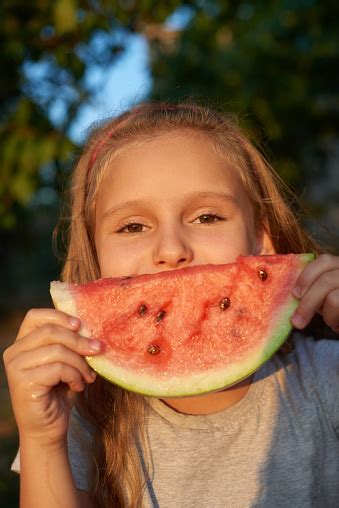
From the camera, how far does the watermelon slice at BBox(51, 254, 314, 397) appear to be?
2035 millimetres

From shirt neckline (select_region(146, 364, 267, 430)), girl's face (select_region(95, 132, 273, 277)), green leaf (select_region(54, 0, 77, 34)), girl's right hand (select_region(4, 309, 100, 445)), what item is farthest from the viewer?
green leaf (select_region(54, 0, 77, 34))

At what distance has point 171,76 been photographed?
1062cm

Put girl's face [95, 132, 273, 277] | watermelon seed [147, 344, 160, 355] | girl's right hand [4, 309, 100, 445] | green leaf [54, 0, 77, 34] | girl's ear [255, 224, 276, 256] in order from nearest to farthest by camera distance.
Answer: girl's right hand [4, 309, 100, 445] < watermelon seed [147, 344, 160, 355] < girl's face [95, 132, 273, 277] < girl's ear [255, 224, 276, 256] < green leaf [54, 0, 77, 34]

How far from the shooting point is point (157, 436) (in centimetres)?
237

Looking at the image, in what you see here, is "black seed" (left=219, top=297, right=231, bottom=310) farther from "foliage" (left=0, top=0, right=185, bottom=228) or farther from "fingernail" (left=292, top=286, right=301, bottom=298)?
"foliage" (left=0, top=0, right=185, bottom=228)

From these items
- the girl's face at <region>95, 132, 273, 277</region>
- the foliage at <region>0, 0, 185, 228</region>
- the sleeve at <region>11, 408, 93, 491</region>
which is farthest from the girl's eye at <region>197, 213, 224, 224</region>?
the foliage at <region>0, 0, 185, 228</region>

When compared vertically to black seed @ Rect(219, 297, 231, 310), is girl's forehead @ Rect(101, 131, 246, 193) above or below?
above

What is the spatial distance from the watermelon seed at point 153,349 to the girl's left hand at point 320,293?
1.50ft

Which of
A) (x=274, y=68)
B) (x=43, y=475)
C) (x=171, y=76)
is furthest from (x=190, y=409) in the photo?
(x=171, y=76)

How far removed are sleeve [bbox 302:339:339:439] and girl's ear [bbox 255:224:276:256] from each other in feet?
1.40

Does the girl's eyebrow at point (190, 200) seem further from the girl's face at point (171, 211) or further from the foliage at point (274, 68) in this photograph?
the foliage at point (274, 68)

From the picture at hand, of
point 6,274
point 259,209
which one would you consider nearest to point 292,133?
point 259,209

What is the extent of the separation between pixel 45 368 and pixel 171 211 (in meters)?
0.71

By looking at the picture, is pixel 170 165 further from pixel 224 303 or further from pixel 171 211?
pixel 224 303
